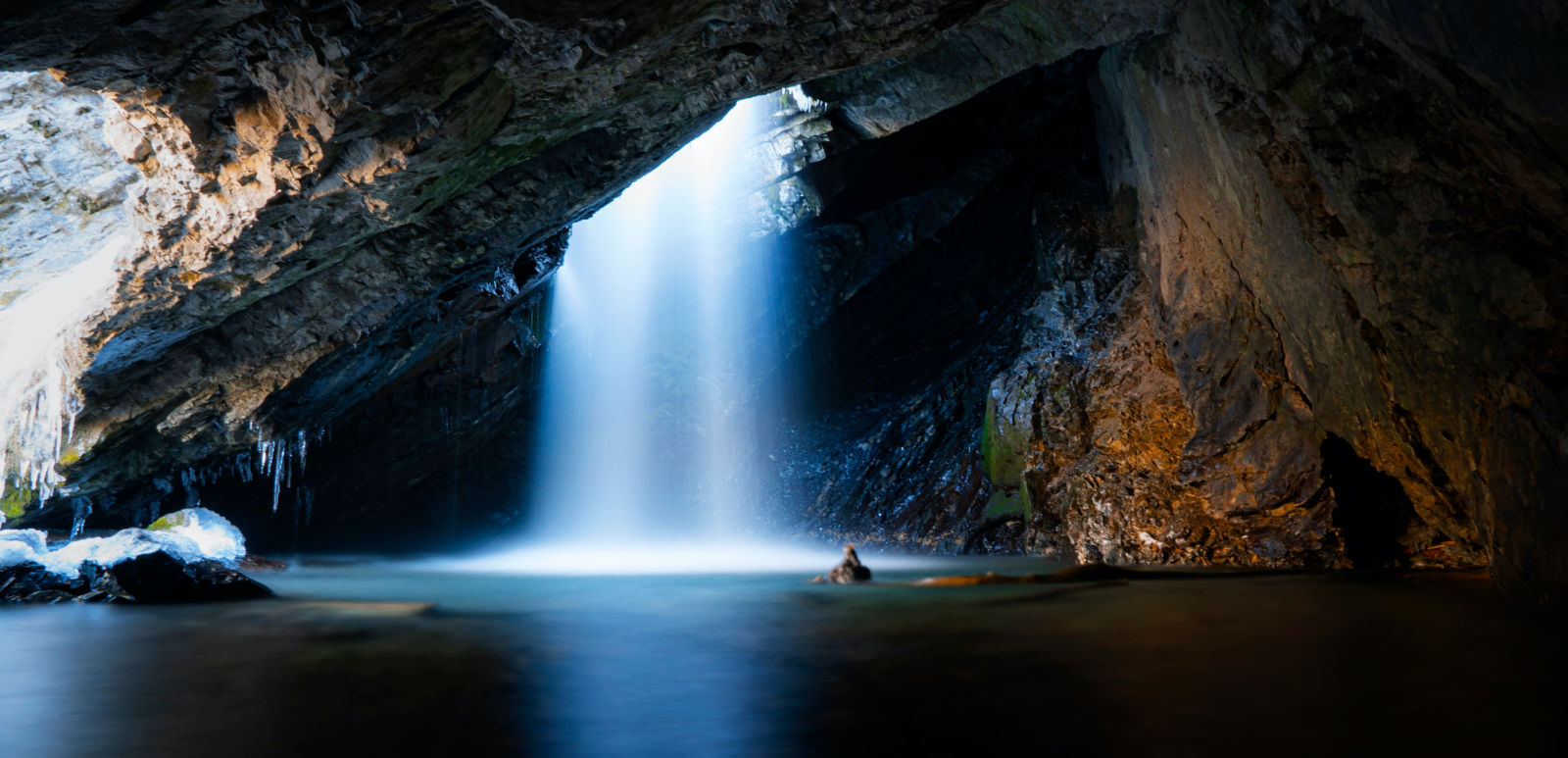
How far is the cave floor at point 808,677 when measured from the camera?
10.2 ft

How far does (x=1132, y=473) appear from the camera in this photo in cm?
1073

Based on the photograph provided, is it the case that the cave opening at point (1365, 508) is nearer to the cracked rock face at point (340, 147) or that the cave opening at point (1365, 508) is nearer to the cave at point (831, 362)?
the cave at point (831, 362)

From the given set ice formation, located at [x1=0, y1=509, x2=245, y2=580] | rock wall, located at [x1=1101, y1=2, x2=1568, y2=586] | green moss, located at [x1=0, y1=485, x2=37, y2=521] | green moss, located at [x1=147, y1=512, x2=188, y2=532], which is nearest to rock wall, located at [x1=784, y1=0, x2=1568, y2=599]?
rock wall, located at [x1=1101, y1=2, x2=1568, y2=586]

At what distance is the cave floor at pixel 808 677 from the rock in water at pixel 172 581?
455 mm

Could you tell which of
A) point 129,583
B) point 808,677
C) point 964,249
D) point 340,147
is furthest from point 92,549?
point 964,249

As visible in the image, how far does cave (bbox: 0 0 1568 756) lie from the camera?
12.5 feet

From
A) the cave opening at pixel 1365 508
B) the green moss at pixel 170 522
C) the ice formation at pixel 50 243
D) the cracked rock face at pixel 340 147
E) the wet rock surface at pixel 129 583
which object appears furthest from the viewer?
the green moss at pixel 170 522

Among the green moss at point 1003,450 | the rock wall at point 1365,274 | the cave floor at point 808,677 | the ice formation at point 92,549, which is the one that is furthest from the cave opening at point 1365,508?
the ice formation at point 92,549

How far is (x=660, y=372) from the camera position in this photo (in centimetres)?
1716

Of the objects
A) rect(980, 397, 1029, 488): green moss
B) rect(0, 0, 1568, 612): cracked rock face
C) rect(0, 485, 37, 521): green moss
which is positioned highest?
rect(0, 0, 1568, 612): cracked rock face

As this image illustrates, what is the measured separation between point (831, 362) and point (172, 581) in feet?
36.4

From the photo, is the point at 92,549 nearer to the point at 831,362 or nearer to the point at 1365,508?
the point at 831,362

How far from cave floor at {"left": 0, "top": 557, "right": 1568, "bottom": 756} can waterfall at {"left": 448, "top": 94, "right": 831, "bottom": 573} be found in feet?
27.9

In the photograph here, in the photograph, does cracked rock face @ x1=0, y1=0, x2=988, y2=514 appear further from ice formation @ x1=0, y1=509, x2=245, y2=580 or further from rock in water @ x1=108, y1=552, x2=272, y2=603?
rock in water @ x1=108, y1=552, x2=272, y2=603
